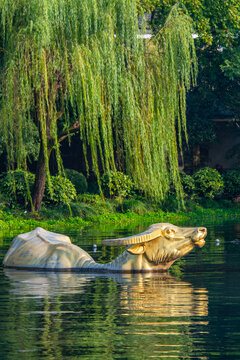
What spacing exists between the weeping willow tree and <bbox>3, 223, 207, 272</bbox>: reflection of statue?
3.88 meters

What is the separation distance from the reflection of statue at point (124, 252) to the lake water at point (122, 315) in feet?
0.98

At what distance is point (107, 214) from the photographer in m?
34.0

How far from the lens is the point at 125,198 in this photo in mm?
37812

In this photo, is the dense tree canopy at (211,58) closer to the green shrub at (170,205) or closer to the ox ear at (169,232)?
the green shrub at (170,205)

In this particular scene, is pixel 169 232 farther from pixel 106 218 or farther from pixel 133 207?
pixel 133 207

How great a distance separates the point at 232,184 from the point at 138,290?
94.9 feet

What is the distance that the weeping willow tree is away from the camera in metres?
20.7

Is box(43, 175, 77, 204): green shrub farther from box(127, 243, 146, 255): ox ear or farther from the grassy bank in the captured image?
box(127, 243, 146, 255): ox ear

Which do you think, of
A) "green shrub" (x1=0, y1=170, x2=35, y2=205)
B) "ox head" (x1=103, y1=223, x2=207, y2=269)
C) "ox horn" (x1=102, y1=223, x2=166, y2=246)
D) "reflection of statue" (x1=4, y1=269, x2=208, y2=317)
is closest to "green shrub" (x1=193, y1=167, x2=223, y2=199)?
"green shrub" (x1=0, y1=170, x2=35, y2=205)

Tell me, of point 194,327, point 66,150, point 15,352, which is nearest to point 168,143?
point 194,327

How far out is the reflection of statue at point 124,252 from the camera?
1499 cm

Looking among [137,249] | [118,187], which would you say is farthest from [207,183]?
[137,249]

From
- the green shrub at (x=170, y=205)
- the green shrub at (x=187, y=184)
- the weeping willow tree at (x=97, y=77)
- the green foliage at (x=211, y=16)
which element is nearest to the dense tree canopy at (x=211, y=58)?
the green foliage at (x=211, y=16)

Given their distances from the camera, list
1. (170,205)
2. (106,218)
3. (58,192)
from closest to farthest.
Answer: (58,192) → (106,218) → (170,205)
